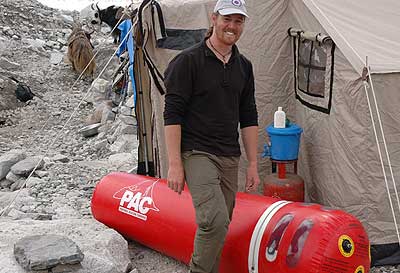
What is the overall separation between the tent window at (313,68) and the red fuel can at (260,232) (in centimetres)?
131

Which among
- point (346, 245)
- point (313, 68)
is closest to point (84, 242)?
point (346, 245)

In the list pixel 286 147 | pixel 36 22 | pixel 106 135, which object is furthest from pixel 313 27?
pixel 36 22

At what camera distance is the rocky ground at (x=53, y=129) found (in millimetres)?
6797

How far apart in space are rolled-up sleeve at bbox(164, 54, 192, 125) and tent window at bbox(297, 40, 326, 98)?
7.03 ft

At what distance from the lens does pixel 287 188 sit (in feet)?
18.0

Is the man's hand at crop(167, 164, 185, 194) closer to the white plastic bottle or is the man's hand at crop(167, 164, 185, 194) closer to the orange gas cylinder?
the orange gas cylinder

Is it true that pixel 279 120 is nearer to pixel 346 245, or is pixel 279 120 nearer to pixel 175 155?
pixel 346 245

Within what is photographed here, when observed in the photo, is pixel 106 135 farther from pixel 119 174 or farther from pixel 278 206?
pixel 278 206

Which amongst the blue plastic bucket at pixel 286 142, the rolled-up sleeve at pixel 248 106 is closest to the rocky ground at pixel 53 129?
the blue plastic bucket at pixel 286 142

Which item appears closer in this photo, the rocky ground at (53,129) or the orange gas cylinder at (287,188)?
the orange gas cylinder at (287,188)

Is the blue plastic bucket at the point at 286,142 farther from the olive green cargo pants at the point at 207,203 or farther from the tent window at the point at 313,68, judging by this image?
the olive green cargo pants at the point at 207,203

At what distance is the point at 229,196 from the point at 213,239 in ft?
1.22

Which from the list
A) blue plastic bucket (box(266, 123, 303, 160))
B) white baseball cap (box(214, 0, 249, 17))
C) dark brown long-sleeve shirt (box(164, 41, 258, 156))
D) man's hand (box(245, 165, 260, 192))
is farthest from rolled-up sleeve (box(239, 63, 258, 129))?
blue plastic bucket (box(266, 123, 303, 160))

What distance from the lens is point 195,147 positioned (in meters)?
3.89
